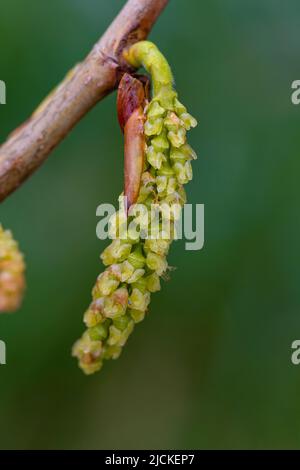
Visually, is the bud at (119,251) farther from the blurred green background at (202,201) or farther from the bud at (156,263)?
the blurred green background at (202,201)

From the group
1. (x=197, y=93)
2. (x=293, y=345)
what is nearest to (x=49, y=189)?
(x=197, y=93)

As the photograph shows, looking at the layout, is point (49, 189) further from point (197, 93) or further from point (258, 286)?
point (258, 286)

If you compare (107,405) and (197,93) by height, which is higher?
(197,93)

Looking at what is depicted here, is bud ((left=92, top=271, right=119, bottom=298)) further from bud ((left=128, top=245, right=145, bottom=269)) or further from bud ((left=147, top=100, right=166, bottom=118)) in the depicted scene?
bud ((left=147, top=100, right=166, bottom=118))

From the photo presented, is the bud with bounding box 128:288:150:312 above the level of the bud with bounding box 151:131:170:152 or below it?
below

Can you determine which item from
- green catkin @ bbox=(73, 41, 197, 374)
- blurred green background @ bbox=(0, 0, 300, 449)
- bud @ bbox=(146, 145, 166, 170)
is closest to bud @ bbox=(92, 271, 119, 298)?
green catkin @ bbox=(73, 41, 197, 374)

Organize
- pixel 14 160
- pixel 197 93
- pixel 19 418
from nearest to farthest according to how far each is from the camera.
Answer: pixel 14 160
pixel 197 93
pixel 19 418

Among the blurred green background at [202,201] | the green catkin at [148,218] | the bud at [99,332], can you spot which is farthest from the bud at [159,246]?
the blurred green background at [202,201]
